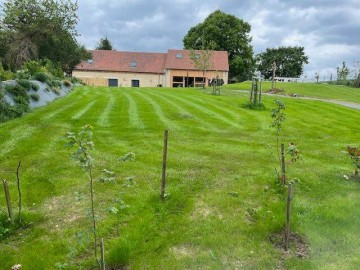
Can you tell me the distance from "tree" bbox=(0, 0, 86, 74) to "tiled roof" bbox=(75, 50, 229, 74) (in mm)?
15847

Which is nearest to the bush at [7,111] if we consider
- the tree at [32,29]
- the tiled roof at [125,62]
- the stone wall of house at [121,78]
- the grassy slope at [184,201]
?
the grassy slope at [184,201]

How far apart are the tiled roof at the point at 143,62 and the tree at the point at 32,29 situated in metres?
15.8

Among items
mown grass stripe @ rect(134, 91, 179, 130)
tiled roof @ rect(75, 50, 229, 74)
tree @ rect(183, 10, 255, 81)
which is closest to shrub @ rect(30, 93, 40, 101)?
mown grass stripe @ rect(134, 91, 179, 130)

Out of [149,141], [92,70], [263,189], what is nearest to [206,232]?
[263,189]

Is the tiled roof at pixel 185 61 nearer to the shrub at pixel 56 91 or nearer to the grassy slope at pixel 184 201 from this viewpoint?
the shrub at pixel 56 91

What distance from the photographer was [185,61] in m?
48.5

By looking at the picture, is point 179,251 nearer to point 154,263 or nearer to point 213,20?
point 154,263

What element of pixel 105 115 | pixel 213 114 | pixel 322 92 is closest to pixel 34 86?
pixel 105 115

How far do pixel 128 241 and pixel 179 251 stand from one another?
69cm

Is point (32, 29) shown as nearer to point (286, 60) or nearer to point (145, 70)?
point (145, 70)

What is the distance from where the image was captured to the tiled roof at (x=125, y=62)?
160 feet

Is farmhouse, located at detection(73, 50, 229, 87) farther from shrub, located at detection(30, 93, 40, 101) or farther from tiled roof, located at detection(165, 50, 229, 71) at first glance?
shrub, located at detection(30, 93, 40, 101)

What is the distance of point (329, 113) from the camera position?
16.8m

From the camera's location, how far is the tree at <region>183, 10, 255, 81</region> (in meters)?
53.7
